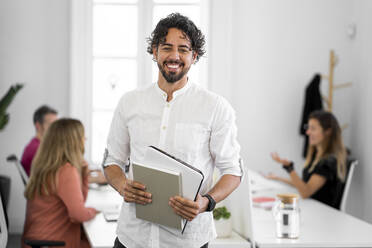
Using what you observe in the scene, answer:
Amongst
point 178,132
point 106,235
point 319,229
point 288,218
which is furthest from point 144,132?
point 319,229

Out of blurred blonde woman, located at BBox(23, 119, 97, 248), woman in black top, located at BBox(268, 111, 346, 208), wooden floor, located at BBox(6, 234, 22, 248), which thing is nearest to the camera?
blurred blonde woman, located at BBox(23, 119, 97, 248)

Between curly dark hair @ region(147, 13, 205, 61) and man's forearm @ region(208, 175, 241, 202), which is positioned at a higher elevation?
curly dark hair @ region(147, 13, 205, 61)

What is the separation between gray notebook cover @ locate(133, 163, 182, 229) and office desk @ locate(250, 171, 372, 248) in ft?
2.92

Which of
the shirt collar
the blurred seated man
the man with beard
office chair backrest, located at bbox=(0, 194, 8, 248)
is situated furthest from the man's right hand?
the blurred seated man

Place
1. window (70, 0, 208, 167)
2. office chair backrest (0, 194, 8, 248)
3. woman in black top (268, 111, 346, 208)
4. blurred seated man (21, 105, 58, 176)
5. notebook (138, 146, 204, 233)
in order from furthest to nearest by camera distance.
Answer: window (70, 0, 208, 167), blurred seated man (21, 105, 58, 176), woman in black top (268, 111, 346, 208), office chair backrest (0, 194, 8, 248), notebook (138, 146, 204, 233)

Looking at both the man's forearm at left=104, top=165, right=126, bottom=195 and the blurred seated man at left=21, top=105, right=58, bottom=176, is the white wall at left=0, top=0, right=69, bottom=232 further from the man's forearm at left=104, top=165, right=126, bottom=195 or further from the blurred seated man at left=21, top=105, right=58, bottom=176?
the man's forearm at left=104, top=165, right=126, bottom=195

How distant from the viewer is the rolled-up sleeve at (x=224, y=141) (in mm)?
1755

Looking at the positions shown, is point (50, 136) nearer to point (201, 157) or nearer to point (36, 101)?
point (201, 157)

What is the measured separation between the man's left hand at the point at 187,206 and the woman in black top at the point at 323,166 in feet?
7.03

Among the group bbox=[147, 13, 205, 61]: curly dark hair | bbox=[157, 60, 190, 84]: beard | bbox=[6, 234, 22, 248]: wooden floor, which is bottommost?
bbox=[6, 234, 22, 248]: wooden floor

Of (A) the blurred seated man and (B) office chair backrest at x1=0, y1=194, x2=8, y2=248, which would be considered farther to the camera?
(A) the blurred seated man

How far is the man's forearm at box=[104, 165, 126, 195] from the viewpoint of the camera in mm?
1812

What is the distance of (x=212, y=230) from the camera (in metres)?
1.80

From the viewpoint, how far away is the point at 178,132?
1752 mm
